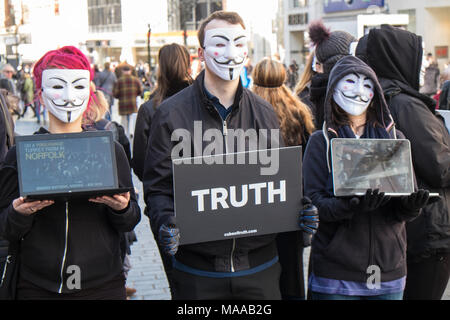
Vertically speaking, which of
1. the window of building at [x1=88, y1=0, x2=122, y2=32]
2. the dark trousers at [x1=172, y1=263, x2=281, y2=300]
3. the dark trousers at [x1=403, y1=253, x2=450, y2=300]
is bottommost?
the dark trousers at [x1=403, y1=253, x2=450, y2=300]

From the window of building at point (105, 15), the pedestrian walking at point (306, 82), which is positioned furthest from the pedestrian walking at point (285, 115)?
the window of building at point (105, 15)

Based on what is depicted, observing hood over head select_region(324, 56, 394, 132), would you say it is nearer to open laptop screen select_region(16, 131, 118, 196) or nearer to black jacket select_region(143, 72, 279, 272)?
black jacket select_region(143, 72, 279, 272)

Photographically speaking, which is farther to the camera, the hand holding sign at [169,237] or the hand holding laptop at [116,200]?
the hand holding laptop at [116,200]

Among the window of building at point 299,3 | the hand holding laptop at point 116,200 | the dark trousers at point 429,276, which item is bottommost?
the dark trousers at point 429,276

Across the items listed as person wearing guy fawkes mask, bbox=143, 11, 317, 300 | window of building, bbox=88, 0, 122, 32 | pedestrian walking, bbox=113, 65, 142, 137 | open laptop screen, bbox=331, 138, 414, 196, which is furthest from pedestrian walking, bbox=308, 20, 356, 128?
window of building, bbox=88, 0, 122, 32

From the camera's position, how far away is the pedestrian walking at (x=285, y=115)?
14.0ft

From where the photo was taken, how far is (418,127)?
3795mm

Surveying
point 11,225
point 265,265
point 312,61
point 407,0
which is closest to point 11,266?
point 11,225

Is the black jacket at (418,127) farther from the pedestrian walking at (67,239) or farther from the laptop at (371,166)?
the pedestrian walking at (67,239)

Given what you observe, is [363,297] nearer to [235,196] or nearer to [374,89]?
[235,196]

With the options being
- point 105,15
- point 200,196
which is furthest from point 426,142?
point 105,15

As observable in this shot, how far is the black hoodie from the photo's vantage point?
3432 millimetres

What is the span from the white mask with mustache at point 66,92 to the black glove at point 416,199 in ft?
5.68

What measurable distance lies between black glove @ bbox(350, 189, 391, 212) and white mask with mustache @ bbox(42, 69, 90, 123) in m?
1.48
